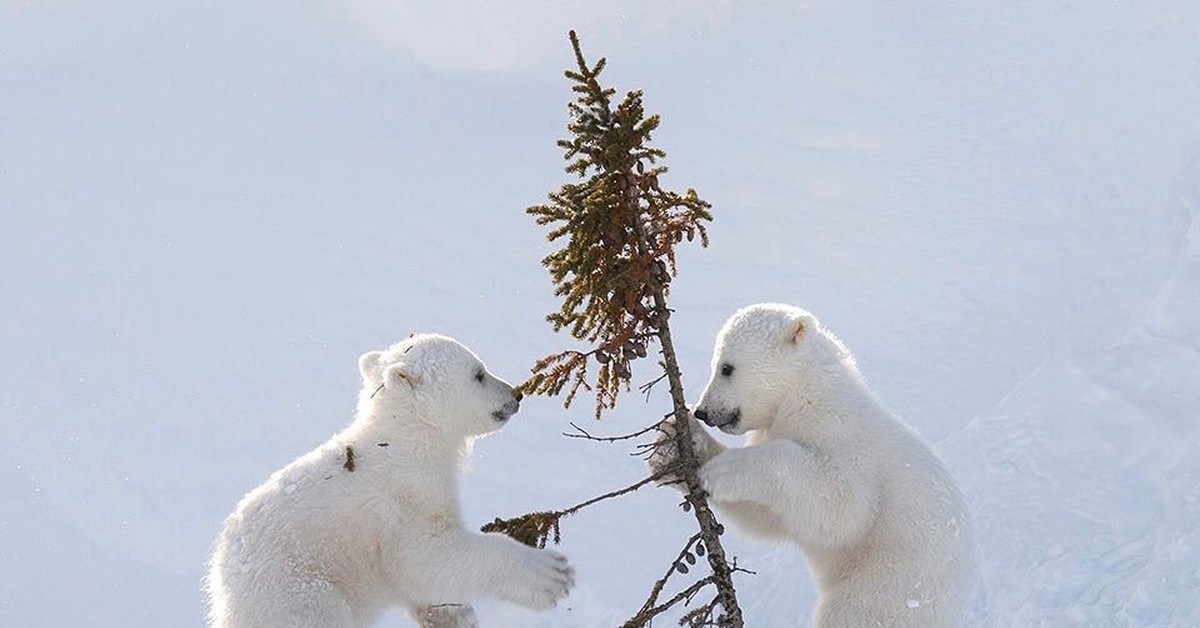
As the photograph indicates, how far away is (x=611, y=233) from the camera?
5.48 metres

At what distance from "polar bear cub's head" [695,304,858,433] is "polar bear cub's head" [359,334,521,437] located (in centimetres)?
97

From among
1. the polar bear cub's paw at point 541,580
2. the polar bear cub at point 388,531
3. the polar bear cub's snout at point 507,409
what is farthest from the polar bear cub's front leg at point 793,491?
the polar bear cub's snout at point 507,409

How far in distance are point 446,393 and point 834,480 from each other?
184 centimetres

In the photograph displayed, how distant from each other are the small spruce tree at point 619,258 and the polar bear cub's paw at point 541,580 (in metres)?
0.57

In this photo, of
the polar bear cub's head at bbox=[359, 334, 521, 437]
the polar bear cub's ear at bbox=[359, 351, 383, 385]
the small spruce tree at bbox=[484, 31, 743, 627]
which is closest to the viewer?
the small spruce tree at bbox=[484, 31, 743, 627]

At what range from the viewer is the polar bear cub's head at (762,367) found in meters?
6.53

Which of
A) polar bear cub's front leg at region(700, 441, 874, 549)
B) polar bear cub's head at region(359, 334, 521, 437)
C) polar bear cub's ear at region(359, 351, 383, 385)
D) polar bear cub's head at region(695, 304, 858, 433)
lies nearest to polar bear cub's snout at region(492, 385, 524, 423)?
polar bear cub's head at region(359, 334, 521, 437)

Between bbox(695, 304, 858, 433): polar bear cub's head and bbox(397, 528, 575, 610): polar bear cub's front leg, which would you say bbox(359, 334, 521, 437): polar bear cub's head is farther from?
bbox(695, 304, 858, 433): polar bear cub's head

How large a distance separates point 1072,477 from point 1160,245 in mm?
6738

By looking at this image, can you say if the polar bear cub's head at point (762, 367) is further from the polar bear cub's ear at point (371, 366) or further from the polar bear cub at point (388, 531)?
the polar bear cub's ear at point (371, 366)

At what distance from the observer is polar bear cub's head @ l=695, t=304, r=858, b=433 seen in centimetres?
653

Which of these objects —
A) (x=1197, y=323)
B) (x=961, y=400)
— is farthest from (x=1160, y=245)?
(x=961, y=400)

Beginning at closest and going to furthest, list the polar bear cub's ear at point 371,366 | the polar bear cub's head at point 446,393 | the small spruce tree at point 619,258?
the small spruce tree at point 619,258 < the polar bear cub's head at point 446,393 < the polar bear cub's ear at point 371,366

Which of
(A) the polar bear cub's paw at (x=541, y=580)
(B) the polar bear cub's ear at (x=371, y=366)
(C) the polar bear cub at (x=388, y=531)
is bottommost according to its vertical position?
(A) the polar bear cub's paw at (x=541, y=580)
